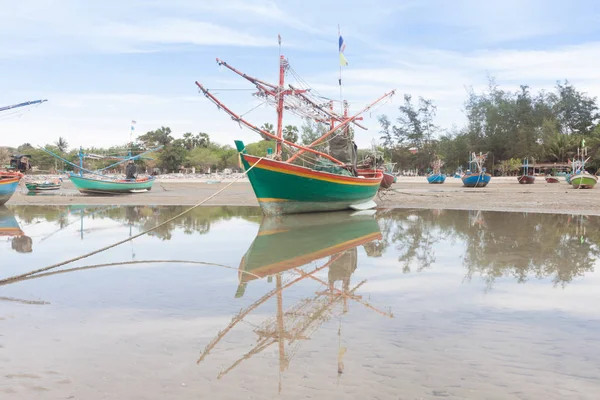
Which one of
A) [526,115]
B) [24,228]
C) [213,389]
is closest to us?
[213,389]

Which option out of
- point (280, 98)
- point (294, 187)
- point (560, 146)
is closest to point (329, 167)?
point (294, 187)

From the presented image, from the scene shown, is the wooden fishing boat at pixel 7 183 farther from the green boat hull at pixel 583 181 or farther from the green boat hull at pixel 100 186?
the green boat hull at pixel 583 181

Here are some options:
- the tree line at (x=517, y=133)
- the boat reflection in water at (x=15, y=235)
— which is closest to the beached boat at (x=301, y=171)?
the boat reflection in water at (x=15, y=235)

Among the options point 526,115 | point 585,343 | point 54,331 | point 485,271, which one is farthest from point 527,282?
point 526,115

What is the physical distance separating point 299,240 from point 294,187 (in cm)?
591

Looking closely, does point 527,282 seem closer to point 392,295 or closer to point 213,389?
point 392,295

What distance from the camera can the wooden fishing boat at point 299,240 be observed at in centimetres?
863

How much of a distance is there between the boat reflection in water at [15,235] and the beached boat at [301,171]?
6525mm

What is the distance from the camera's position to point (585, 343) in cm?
462

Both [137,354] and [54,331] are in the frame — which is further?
[54,331]

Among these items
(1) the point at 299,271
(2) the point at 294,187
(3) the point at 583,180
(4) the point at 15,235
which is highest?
(3) the point at 583,180

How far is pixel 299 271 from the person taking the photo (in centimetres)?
802

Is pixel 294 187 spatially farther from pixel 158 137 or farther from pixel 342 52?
pixel 158 137

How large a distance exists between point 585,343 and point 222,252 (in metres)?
6.79
